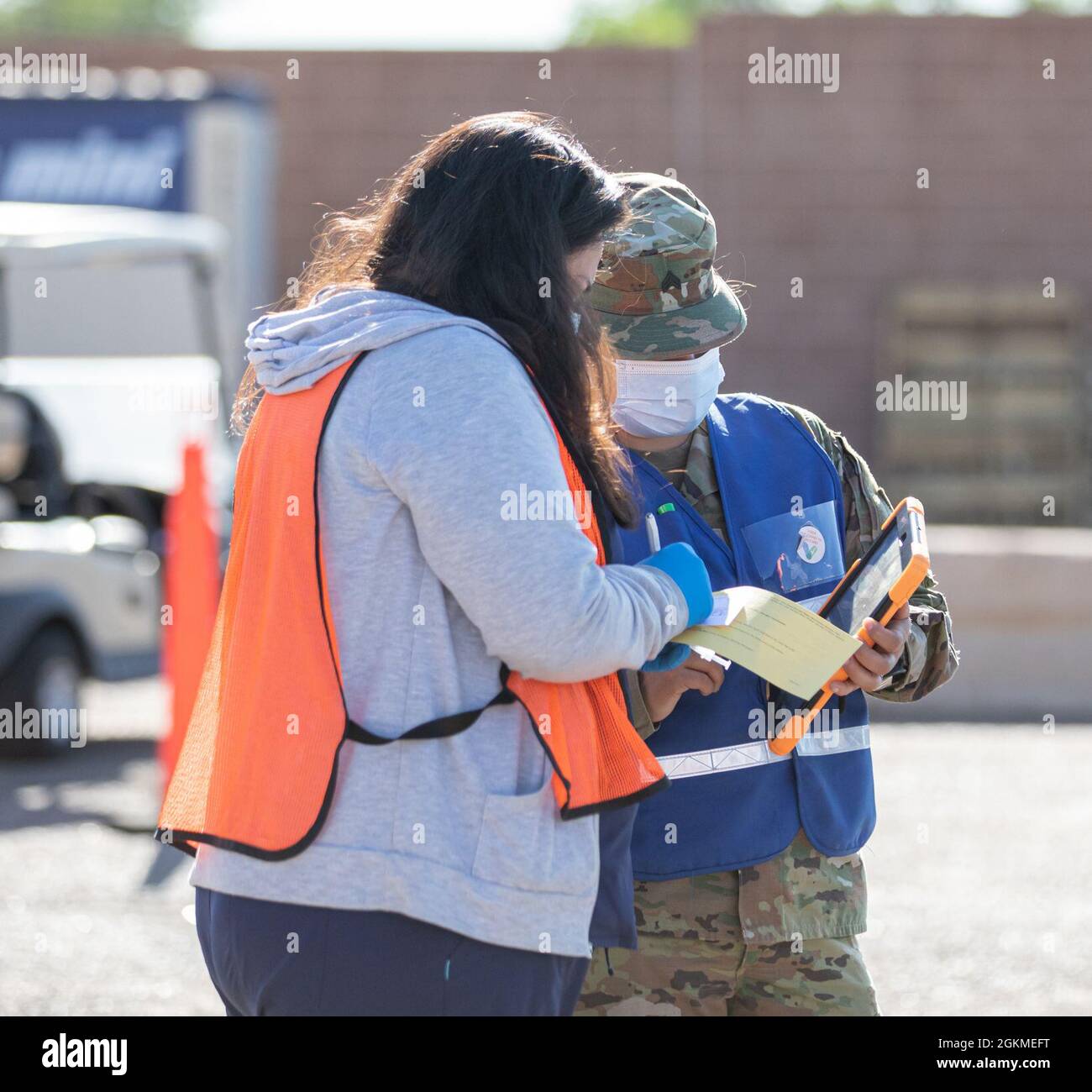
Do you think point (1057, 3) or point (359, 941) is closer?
point (359, 941)

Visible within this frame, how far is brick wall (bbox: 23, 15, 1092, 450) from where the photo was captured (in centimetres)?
2042

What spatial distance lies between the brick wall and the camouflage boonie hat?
17.6 m

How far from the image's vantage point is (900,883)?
6.50 metres

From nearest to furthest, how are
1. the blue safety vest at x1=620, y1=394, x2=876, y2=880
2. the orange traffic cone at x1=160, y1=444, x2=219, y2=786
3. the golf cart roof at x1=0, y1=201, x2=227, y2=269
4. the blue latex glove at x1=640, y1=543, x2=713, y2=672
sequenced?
the blue latex glove at x1=640, y1=543, x2=713, y2=672, the blue safety vest at x1=620, y1=394, x2=876, y2=880, the orange traffic cone at x1=160, y1=444, x2=219, y2=786, the golf cart roof at x1=0, y1=201, x2=227, y2=269

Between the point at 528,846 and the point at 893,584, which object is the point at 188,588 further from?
the point at 528,846

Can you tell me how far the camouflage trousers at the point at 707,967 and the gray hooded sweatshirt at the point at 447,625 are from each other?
0.64 meters

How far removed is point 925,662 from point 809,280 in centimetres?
1828

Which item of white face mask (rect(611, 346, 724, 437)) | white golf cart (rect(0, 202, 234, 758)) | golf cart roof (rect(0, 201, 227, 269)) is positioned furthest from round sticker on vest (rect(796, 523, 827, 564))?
golf cart roof (rect(0, 201, 227, 269))

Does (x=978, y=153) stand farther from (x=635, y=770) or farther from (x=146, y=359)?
(x=635, y=770)

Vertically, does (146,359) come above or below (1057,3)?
below

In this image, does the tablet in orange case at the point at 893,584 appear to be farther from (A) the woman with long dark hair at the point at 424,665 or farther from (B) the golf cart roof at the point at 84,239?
(B) the golf cart roof at the point at 84,239

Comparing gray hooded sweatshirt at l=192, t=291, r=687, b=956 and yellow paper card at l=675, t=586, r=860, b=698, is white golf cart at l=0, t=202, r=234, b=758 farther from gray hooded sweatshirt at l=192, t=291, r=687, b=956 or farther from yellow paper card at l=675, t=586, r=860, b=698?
gray hooded sweatshirt at l=192, t=291, r=687, b=956

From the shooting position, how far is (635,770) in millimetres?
2225
